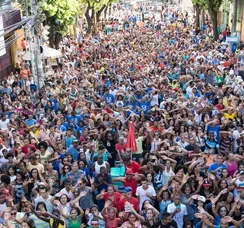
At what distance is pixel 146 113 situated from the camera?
1443 cm

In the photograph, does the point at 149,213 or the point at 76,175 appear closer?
the point at 149,213

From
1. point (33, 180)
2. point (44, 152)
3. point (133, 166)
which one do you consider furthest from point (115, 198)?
point (44, 152)

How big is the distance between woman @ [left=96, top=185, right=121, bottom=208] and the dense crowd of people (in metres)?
0.02

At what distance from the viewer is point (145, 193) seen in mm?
8922

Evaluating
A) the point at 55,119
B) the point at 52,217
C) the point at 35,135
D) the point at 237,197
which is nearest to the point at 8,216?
the point at 52,217

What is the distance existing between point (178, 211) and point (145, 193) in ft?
2.50

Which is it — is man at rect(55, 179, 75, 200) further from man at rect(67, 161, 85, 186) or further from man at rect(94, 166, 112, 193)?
man at rect(94, 166, 112, 193)

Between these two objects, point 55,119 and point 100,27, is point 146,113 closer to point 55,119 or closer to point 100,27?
point 55,119

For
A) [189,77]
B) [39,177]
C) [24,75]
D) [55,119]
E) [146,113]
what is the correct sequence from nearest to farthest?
1. [39,177]
2. [55,119]
3. [146,113]
4. [189,77]
5. [24,75]

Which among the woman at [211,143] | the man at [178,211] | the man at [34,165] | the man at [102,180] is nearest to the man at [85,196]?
the man at [102,180]

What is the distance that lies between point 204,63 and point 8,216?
14.5 m

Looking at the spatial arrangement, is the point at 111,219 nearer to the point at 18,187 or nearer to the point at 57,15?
→ the point at 18,187

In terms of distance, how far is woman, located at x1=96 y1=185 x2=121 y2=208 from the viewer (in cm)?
873

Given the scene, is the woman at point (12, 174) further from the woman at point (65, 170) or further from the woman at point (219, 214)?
the woman at point (219, 214)
